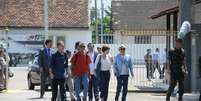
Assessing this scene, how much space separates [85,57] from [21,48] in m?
32.2

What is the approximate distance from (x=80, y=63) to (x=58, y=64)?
85cm

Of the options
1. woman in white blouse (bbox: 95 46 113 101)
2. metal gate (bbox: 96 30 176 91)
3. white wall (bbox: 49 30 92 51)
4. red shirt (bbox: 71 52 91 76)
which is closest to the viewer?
red shirt (bbox: 71 52 91 76)

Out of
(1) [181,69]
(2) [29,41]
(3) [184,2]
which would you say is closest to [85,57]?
(1) [181,69]

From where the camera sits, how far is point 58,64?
A: 1738 cm

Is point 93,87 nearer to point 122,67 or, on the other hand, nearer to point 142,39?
point 122,67

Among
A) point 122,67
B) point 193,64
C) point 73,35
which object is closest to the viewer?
point 122,67

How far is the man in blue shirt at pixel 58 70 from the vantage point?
17344 mm

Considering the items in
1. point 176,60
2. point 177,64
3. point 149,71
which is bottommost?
point 149,71

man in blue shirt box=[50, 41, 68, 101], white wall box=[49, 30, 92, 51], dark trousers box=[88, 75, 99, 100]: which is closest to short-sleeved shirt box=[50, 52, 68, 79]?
man in blue shirt box=[50, 41, 68, 101]

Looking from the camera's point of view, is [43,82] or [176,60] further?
[43,82]

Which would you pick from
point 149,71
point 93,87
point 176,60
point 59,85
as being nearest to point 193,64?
point 176,60

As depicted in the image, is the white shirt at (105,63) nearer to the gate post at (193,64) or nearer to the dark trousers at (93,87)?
the dark trousers at (93,87)

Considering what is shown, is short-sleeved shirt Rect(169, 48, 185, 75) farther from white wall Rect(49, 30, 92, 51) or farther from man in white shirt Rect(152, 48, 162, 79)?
white wall Rect(49, 30, 92, 51)

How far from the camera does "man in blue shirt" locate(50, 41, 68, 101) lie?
56.9ft
